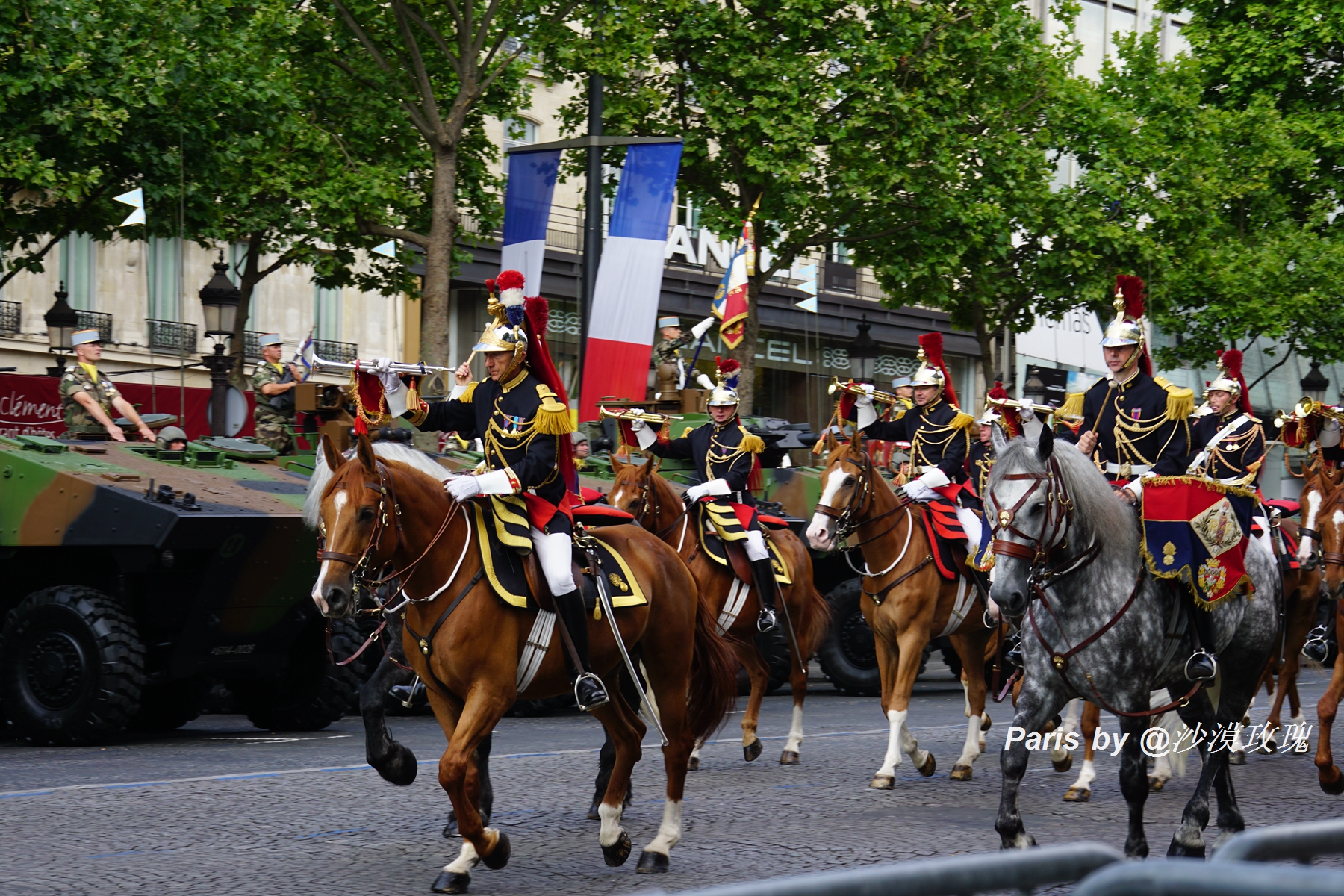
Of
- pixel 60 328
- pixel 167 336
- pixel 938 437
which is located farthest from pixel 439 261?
pixel 167 336

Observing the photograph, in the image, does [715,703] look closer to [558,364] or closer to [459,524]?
[459,524]

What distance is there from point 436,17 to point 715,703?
655 inches

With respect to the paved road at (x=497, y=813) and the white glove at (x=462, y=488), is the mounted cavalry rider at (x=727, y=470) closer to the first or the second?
the paved road at (x=497, y=813)

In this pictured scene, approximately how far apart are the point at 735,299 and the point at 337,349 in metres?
16.6

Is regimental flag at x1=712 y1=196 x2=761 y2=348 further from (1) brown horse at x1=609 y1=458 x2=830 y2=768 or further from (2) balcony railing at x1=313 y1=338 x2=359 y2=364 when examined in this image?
(2) balcony railing at x1=313 y1=338 x2=359 y2=364

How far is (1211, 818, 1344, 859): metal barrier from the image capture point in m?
2.51

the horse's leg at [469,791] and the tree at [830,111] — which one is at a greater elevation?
the tree at [830,111]

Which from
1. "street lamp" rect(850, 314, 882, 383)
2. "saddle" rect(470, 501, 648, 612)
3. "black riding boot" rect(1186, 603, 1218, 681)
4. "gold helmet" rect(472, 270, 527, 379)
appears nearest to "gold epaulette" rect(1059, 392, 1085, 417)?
"black riding boot" rect(1186, 603, 1218, 681)

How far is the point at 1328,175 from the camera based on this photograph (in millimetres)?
34594

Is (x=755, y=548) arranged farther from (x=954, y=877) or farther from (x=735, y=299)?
(x=954, y=877)

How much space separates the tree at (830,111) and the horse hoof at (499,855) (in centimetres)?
1805

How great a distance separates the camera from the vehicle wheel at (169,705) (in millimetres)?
13164

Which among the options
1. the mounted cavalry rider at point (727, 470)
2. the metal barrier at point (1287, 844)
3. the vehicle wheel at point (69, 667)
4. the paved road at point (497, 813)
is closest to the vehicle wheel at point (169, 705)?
the paved road at point (497, 813)

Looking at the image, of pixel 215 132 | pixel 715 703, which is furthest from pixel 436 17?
pixel 715 703
